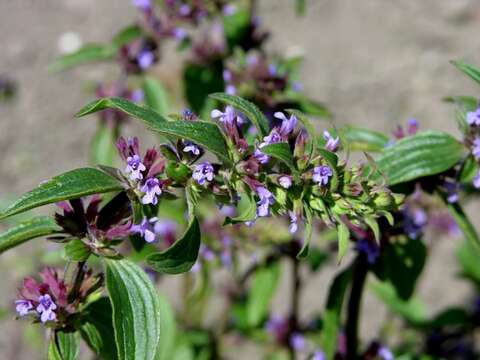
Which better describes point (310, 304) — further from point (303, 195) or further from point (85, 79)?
point (303, 195)

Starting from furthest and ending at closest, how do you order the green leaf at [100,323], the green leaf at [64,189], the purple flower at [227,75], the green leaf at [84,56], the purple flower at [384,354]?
the green leaf at [84,56], the purple flower at [227,75], the purple flower at [384,354], the green leaf at [100,323], the green leaf at [64,189]

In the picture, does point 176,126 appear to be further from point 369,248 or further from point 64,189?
point 369,248

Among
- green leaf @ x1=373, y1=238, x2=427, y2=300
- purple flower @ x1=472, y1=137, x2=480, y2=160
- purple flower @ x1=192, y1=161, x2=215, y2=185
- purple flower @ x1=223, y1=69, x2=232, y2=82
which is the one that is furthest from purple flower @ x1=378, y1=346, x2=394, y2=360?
purple flower @ x1=192, y1=161, x2=215, y2=185

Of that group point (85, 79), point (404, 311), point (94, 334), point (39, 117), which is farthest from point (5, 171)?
point (94, 334)

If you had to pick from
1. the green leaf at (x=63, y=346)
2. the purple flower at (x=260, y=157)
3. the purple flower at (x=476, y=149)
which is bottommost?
the green leaf at (x=63, y=346)

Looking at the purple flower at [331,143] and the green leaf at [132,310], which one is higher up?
the purple flower at [331,143]

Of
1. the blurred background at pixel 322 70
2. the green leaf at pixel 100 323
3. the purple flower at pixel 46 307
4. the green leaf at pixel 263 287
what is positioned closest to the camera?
the purple flower at pixel 46 307

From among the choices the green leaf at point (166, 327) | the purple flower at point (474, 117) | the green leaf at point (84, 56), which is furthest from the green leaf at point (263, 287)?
the purple flower at point (474, 117)

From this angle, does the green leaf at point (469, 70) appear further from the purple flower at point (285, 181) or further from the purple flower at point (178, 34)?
the purple flower at point (178, 34)
